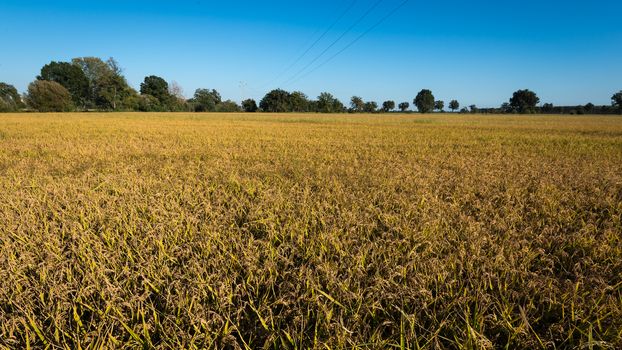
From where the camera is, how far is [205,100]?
11525 cm

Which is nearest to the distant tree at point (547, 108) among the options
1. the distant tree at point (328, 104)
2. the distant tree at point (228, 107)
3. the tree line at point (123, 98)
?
the tree line at point (123, 98)

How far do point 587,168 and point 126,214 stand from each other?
324 inches

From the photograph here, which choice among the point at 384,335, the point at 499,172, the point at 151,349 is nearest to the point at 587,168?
the point at 499,172

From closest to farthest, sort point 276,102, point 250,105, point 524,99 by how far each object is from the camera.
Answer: point 250,105
point 276,102
point 524,99

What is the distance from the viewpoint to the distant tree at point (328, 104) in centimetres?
11694

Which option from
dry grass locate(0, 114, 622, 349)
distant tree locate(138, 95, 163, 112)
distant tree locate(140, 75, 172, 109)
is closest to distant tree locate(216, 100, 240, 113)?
distant tree locate(140, 75, 172, 109)

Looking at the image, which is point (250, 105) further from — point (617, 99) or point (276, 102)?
point (617, 99)

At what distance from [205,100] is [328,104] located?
4822cm

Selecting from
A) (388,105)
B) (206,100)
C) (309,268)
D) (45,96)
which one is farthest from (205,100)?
(309,268)

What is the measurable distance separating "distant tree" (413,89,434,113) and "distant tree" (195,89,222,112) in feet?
314

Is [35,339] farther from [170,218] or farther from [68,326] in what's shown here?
[170,218]

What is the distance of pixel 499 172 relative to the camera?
557cm

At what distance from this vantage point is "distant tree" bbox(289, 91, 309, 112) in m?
112

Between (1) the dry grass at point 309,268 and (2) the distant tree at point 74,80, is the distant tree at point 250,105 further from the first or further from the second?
(1) the dry grass at point 309,268
